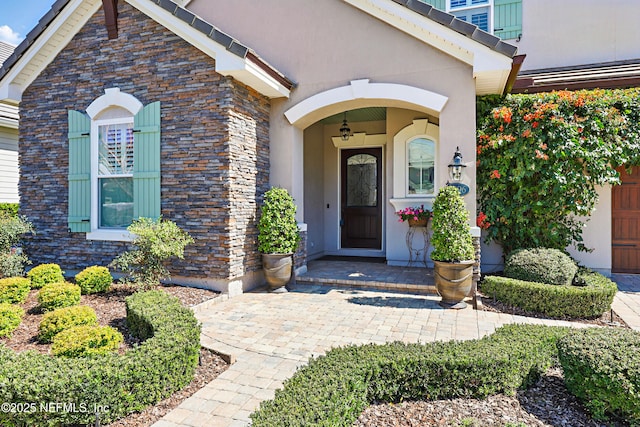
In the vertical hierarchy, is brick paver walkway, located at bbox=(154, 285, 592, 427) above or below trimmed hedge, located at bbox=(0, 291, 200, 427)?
below

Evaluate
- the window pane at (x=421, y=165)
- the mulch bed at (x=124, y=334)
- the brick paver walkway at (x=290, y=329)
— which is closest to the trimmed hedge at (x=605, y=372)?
the brick paver walkway at (x=290, y=329)

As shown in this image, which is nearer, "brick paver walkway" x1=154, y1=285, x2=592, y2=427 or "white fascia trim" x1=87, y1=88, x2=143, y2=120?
"brick paver walkway" x1=154, y1=285, x2=592, y2=427

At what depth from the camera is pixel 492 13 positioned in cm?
828

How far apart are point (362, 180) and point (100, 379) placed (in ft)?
24.8

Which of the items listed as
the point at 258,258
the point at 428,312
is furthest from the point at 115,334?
the point at 428,312

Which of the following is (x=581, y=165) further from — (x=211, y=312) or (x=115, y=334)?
(x=115, y=334)

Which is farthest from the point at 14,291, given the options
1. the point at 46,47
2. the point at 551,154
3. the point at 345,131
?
the point at 551,154

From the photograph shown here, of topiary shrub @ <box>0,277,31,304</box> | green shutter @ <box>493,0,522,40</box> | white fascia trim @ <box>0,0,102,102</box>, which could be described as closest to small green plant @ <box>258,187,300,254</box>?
topiary shrub @ <box>0,277,31,304</box>

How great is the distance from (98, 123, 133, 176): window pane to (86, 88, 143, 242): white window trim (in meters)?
0.08

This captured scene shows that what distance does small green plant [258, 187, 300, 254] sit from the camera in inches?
239

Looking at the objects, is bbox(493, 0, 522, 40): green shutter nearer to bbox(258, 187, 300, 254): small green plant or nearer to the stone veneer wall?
the stone veneer wall

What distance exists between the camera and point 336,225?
372 inches

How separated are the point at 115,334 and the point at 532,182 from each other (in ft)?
21.2

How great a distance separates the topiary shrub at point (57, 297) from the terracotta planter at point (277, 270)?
2630mm
